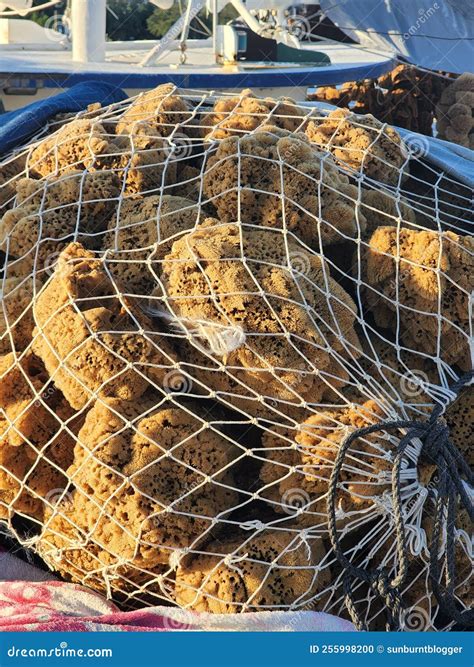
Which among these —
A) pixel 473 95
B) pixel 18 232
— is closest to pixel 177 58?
pixel 473 95

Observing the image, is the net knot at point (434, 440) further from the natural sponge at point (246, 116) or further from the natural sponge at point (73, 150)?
the natural sponge at point (73, 150)

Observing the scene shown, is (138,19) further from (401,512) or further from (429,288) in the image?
(401,512)

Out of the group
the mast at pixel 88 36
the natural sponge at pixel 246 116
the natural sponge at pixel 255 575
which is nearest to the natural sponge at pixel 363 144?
→ the natural sponge at pixel 246 116

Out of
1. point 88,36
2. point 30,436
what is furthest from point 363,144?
point 88,36

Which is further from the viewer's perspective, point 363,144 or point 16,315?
point 363,144

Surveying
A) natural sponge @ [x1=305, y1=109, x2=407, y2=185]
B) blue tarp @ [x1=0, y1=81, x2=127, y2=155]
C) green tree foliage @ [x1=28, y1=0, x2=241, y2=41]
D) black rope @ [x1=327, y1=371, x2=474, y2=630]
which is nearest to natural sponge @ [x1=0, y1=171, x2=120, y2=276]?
blue tarp @ [x1=0, y1=81, x2=127, y2=155]

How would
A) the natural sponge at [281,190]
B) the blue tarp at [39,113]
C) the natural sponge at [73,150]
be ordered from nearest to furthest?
1. the natural sponge at [281,190]
2. the natural sponge at [73,150]
3. the blue tarp at [39,113]

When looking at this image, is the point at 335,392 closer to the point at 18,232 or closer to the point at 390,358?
the point at 390,358
